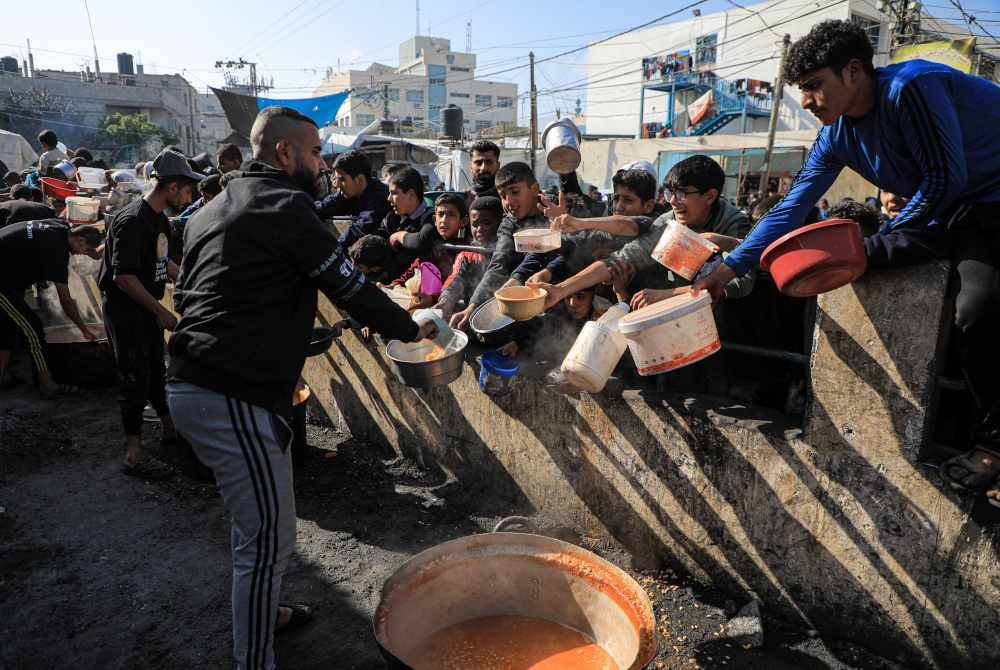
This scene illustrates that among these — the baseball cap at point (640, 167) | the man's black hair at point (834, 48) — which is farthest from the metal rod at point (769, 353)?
the baseball cap at point (640, 167)

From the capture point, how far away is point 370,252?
4.47 meters

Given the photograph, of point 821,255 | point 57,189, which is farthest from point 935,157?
point 57,189

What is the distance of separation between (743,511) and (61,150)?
16.9 m

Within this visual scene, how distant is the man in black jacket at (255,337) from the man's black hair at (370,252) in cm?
207

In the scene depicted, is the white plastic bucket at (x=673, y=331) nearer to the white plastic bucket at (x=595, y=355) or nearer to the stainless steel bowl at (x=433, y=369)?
the white plastic bucket at (x=595, y=355)

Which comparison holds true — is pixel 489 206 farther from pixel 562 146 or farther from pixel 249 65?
pixel 249 65

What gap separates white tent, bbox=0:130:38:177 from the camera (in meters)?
16.1

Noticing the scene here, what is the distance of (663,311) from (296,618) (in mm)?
2301

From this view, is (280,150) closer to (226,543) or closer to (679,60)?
(226,543)

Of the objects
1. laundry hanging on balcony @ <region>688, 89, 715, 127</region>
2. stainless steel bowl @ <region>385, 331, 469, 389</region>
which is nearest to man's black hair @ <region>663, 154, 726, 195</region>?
stainless steel bowl @ <region>385, 331, 469, 389</region>

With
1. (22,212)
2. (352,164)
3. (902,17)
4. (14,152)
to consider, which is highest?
(902,17)

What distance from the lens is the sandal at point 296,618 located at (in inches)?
112

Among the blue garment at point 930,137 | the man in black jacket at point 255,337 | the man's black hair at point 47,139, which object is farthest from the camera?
the man's black hair at point 47,139

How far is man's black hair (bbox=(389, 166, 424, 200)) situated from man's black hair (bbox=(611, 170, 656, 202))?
6.08ft
